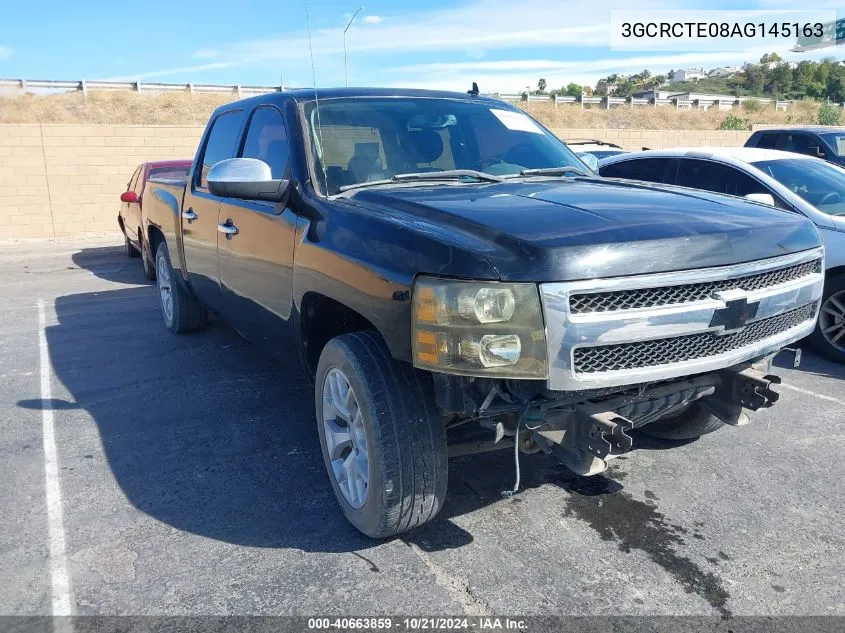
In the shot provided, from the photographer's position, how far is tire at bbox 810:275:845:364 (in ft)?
18.7

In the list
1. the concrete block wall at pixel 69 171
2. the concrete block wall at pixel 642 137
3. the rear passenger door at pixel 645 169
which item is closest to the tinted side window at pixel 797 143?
the rear passenger door at pixel 645 169

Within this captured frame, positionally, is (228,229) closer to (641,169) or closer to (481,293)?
(481,293)

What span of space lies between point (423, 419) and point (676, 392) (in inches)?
40.8

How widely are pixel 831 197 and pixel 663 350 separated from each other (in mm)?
4710

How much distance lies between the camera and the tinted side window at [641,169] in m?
7.45

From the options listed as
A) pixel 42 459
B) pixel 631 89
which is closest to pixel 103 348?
pixel 42 459

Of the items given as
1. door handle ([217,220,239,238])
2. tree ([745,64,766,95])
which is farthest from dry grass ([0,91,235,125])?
tree ([745,64,766,95])

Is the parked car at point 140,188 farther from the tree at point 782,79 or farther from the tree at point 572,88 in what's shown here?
the tree at point 782,79

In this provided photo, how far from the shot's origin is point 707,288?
8.84ft

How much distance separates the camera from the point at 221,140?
198 inches

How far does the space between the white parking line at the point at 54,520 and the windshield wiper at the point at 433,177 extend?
2062 mm

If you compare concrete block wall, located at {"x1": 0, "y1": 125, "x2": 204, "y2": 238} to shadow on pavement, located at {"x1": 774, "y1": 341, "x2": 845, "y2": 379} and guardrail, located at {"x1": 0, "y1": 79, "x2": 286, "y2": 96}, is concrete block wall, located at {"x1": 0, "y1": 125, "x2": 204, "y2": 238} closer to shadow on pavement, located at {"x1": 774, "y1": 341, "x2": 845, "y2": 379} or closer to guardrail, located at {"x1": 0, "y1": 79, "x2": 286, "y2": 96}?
shadow on pavement, located at {"x1": 774, "y1": 341, "x2": 845, "y2": 379}

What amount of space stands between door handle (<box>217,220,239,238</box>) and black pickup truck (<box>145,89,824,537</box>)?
21cm

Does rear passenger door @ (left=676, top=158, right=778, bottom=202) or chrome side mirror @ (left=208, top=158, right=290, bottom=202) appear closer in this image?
chrome side mirror @ (left=208, top=158, right=290, bottom=202)
